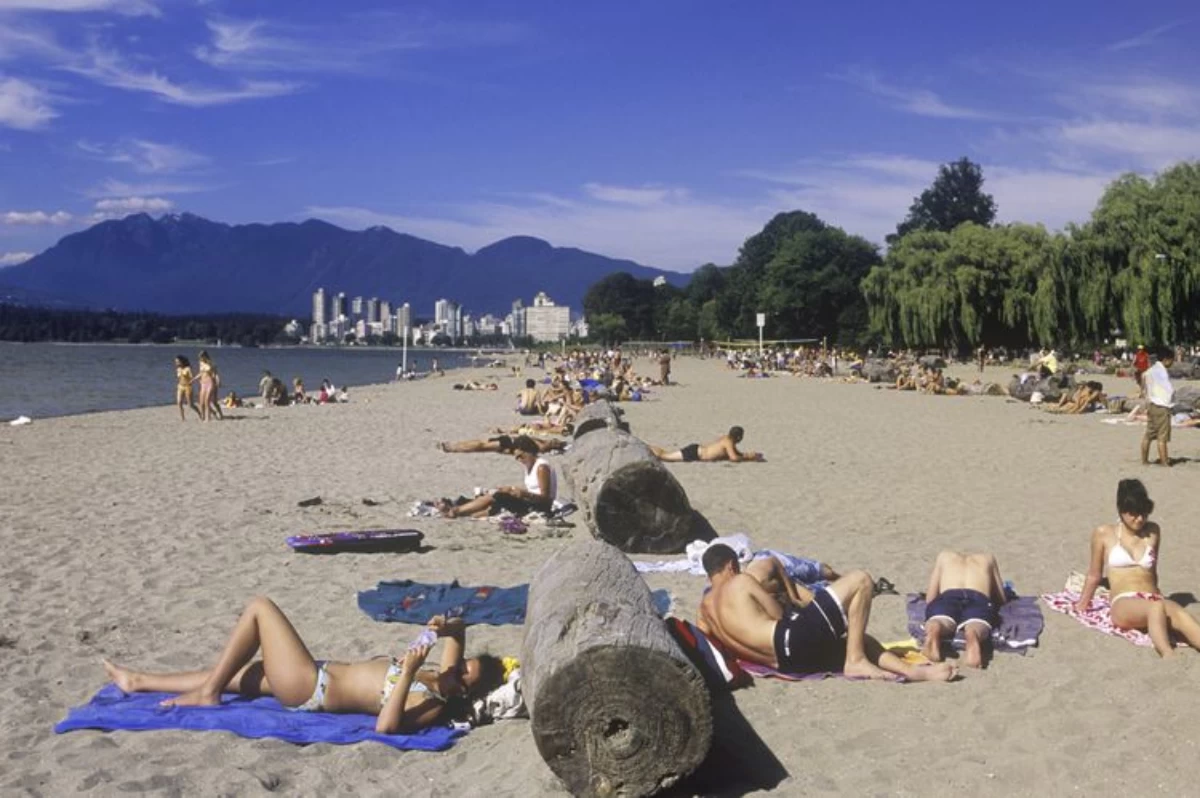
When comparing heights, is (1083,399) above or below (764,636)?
above

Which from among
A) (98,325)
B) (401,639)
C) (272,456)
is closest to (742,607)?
(401,639)

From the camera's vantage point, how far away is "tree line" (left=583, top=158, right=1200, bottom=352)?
1593 inches

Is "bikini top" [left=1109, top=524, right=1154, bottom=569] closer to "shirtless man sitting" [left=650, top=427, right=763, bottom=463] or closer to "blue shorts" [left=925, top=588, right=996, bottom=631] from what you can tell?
"blue shorts" [left=925, top=588, right=996, bottom=631]

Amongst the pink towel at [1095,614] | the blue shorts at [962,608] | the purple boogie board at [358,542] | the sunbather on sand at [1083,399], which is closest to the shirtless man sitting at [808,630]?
the blue shorts at [962,608]

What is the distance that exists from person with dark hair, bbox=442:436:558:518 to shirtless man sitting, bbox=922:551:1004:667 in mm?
4974

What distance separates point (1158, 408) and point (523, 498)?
9354 millimetres

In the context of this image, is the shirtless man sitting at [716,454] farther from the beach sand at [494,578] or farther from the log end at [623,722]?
the log end at [623,722]

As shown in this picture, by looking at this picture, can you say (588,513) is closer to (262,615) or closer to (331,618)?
(331,618)

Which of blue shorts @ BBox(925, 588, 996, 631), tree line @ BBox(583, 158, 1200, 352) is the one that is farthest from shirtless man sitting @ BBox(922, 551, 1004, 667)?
tree line @ BBox(583, 158, 1200, 352)

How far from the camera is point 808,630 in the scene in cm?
593

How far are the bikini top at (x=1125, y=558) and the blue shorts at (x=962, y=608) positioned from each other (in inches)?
37.2

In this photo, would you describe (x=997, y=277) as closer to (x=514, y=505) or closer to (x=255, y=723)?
(x=514, y=505)

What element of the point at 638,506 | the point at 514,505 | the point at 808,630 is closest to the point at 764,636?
the point at 808,630

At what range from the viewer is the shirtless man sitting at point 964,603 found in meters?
6.16
